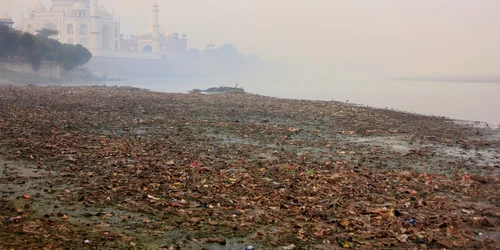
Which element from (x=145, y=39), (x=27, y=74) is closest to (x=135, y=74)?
(x=145, y=39)

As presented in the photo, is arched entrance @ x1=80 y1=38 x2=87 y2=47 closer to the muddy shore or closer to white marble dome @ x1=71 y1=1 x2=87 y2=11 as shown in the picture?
white marble dome @ x1=71 y1=1 x2=87 y2=11

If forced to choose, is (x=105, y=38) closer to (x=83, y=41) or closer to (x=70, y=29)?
(x=83, y=41)

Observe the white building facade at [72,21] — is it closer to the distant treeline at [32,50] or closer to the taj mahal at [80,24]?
the taj mahal at [80,24]

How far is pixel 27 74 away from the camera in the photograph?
51.9 metres

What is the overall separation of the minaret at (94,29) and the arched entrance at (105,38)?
496 cm

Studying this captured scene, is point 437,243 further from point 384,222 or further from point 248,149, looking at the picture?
point 248,149

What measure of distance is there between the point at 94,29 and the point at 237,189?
315ft

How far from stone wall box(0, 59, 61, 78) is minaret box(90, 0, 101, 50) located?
39.2 metres

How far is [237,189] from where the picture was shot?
6391 mm

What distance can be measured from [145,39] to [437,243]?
12318 cm

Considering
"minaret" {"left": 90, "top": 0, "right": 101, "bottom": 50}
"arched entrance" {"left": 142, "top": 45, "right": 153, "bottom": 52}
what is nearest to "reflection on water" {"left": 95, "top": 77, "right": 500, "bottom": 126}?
"minaret" {"left": 90, "top": 0, "right": 101, "bottom": 50}

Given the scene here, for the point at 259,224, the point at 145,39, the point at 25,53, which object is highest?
the point at 145,39

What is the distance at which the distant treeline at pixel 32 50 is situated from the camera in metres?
50.3

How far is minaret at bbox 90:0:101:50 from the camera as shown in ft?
309
